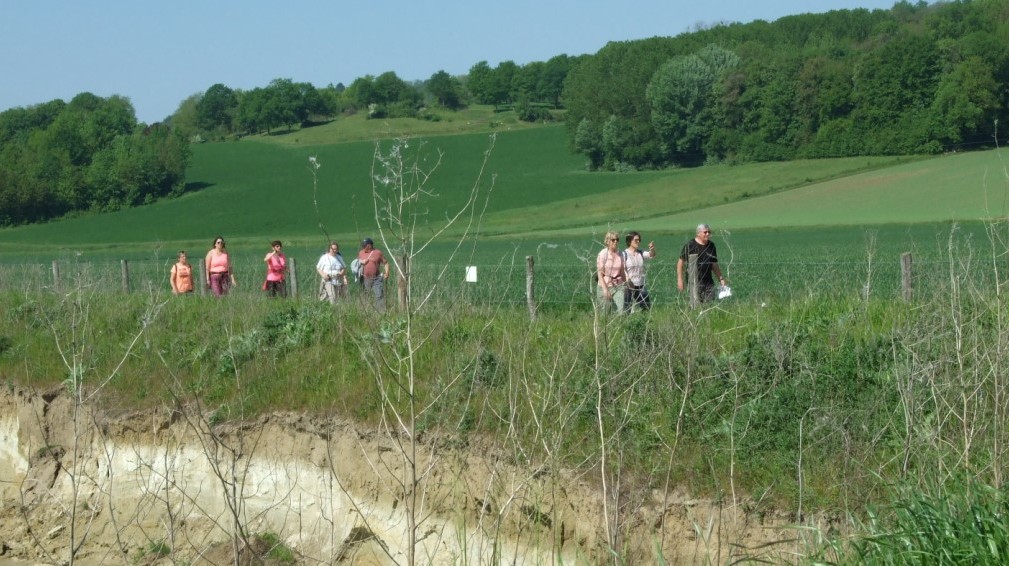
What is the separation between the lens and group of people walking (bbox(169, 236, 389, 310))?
16.7 metres

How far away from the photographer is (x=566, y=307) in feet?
59.3

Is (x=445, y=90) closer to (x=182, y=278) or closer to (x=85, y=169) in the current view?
(x=85, y=169)

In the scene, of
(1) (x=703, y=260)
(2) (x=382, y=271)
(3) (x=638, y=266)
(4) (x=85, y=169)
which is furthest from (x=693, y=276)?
(4) (x=85, y=169)

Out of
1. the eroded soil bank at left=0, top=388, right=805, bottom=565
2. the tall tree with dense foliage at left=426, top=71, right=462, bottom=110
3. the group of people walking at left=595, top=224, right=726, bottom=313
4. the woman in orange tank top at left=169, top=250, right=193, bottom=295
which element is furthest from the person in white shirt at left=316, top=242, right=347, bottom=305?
the tall tree with dense foliage at left=426, top=71, right=462, bottom=110

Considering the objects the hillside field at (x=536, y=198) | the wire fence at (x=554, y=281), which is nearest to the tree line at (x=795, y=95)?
the hillside field at (x=536, y=198)

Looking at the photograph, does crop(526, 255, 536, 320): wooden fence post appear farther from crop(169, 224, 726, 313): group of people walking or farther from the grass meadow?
crop(169, 224, 726, 313): group of people walking

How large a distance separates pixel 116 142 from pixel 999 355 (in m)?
83.9

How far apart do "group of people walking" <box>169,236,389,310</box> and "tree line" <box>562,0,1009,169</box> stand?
49.8 meters

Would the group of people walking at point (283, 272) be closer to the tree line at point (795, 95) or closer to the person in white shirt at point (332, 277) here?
the person in white shirt at point (332, 277)

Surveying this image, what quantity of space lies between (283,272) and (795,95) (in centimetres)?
6174

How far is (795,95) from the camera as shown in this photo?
247ft

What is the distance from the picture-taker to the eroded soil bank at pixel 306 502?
27.8ft

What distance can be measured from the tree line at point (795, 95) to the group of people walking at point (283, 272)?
49802 mm

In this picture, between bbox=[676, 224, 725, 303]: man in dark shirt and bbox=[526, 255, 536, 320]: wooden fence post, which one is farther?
bbox=[676, 224, 725, 303]: man in dark shirt
